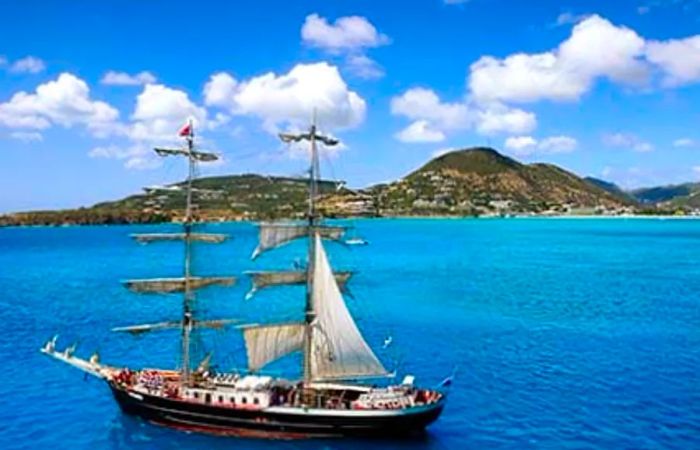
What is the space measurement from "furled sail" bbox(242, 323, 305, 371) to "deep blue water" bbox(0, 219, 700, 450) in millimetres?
5880

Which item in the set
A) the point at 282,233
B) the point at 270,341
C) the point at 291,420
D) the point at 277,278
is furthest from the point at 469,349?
the point at 291,420

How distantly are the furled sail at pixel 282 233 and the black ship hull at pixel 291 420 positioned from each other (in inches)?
422

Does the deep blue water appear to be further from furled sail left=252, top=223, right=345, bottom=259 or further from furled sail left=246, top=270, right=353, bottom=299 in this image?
furled sail left=252, top=223, right=345, bottom=259

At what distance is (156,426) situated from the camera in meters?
49.8

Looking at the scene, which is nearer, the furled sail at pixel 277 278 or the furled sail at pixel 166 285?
A: the furled sail at pixel 277 278

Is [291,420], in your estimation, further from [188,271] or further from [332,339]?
[188,271]

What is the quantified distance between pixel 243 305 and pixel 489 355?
3964 cm

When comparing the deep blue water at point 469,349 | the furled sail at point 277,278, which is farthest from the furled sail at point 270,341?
the deep blue water at point 469,349

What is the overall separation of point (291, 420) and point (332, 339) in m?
6.64

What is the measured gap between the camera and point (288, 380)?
51.5 meters

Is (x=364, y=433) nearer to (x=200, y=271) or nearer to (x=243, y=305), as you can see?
(x=243, y=305)

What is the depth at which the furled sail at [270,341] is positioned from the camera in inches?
2016

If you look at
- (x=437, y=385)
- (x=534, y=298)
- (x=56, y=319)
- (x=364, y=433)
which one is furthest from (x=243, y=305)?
(x=364, y=433)

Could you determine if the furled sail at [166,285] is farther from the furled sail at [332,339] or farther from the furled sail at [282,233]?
the furled sail at [332,339]
